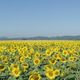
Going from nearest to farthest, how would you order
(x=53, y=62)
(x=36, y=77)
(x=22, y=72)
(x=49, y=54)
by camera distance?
(x=36, y=77)
(x=22, y=72)
(x=53, y=62)
(x=49, y=54)

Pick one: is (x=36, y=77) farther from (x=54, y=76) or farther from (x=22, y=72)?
(x=22, y=72)

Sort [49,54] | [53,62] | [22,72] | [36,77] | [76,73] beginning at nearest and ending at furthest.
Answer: [36,77] → [76,73] → [22,72] → [53,62] → [49,54]

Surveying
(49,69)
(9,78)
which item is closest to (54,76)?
(49,69)

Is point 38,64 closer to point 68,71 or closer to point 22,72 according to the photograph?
point 22,72

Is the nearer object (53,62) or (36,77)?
(36,77)

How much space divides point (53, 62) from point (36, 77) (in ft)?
3.99

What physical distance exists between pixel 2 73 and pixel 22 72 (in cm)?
34

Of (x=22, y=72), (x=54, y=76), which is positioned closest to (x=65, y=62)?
(x=22, y=72)

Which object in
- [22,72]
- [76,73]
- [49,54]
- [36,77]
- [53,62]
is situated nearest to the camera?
[36,77]

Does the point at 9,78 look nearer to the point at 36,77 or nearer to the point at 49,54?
the point at 36,77

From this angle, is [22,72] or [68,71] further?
[22,72]

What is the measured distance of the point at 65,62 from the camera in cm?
567

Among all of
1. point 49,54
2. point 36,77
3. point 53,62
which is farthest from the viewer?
point 49,54

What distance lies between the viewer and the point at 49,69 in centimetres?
439
